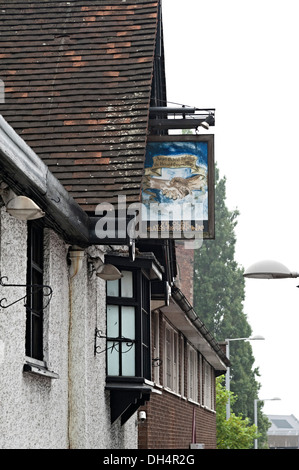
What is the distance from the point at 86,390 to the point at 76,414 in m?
0.31

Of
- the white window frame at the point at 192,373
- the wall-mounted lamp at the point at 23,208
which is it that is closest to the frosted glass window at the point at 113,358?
the wall-mounted lamp at the point at 23,208

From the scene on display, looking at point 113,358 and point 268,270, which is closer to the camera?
point 268,270

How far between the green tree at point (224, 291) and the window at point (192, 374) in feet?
124

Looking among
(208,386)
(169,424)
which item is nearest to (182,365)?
(169,424)

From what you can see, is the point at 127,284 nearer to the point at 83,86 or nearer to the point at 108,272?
the point at 108,272

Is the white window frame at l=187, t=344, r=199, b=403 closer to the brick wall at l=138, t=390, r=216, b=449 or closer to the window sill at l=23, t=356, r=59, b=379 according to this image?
the brick wall at l=138, t=390, r=216, b=449

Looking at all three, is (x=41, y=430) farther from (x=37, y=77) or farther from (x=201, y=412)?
(x=201, y=412)

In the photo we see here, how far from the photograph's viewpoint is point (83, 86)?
50.9 feet

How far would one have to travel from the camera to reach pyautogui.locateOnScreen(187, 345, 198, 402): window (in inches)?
1110

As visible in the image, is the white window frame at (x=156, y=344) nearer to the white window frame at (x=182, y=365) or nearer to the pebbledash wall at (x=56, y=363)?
the pebbledash wall at (x=56, y=363)

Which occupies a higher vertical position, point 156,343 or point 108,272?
point 108,272

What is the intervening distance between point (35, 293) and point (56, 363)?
3.57 feet
